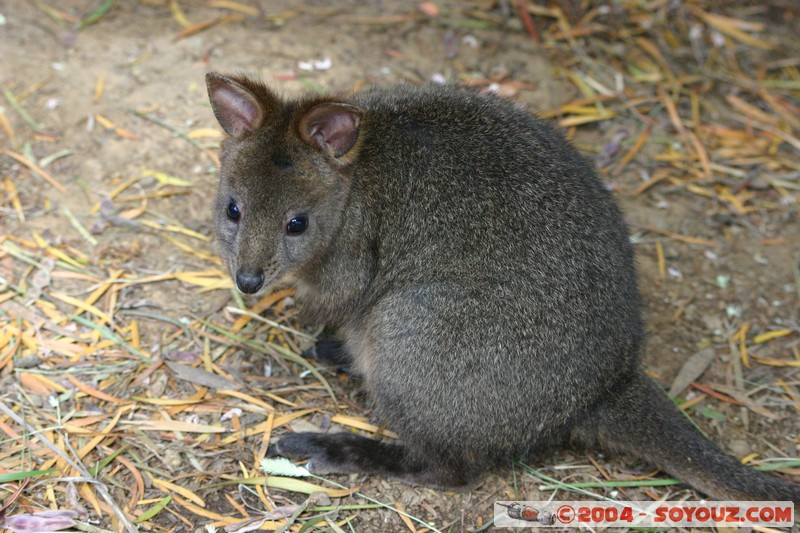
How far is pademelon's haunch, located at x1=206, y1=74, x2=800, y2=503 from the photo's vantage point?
3852 mm

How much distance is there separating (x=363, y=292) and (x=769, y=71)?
182 inches

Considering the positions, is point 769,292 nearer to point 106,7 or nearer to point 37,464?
point 37,464

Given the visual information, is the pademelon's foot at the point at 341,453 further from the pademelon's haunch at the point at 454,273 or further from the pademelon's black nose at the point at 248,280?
the pademelon's black nose at the point at 248,280

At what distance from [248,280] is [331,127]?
33.6 inches

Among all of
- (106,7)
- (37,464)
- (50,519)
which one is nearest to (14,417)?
(37,464)

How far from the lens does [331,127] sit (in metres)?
3.88

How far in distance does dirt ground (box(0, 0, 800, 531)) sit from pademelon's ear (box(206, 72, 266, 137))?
1313 mm

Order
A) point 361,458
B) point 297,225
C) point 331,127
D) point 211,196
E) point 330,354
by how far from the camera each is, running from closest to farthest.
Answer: point 331,127, point 297,225, point 361,458, point 330,354, point 211,196

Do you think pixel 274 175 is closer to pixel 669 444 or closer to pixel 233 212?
pixel 233 212

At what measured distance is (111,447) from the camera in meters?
4.13

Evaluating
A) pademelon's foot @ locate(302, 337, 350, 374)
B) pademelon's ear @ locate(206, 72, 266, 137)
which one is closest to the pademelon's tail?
pademelon's foot @ locate(302, 337, 350, 374)

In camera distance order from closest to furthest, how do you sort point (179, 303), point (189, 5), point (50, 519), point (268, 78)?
point (50, 519) < point (179, 303) < point (268, 78) < point (189, 5)

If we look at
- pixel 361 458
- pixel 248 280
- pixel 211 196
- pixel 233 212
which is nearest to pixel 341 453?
pixel 361 458

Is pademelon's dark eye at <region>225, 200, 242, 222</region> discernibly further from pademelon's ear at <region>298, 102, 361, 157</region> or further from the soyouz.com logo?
the soyouz.com logo
